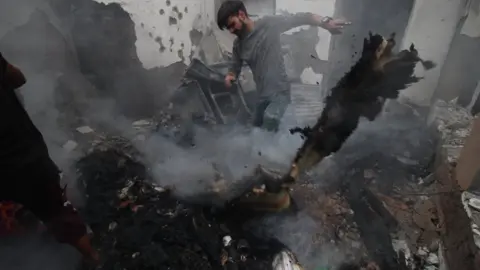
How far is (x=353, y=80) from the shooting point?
3.60m

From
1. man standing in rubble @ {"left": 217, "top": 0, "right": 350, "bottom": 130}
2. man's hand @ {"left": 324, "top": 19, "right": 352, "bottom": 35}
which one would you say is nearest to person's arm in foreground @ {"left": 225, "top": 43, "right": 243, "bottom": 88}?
man standing in rubble @ {"left": 217, "top": 0, "right": 350, "bottom": 130}

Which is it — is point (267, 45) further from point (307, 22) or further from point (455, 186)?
point (455, 186)

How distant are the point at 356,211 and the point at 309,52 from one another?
87.0 inches

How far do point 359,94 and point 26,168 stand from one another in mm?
2627

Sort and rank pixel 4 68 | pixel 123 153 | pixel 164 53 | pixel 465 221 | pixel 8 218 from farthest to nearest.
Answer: pixel 164 53
pixel 123 153
pixel 8 218
pixel 465 221
pixel 4 68

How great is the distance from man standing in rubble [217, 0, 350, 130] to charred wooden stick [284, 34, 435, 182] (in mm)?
612

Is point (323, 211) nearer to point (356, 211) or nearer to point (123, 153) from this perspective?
point (356, 211)

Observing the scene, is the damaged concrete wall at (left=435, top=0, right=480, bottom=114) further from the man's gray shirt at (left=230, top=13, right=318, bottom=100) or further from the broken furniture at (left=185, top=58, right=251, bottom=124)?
the broken furniture at (left=185, top=58, right=251, bottom=124)

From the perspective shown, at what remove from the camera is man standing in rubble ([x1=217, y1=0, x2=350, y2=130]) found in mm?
4234

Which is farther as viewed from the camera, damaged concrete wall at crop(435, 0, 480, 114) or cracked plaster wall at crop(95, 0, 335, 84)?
cracked plaster wall at crop(95, 0, 335, 84)

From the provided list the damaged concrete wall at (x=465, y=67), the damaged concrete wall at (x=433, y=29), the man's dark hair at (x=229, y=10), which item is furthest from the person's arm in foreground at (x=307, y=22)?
the damaged concrete wall at (x=465, y=67)

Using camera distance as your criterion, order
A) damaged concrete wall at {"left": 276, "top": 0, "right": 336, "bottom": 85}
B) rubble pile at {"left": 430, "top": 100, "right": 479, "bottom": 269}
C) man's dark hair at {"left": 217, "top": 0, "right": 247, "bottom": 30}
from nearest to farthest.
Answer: rubble pile at {"left": 430, "top": 100, "right": 479, "bottom": 269}, man's dark hair at {"left": 217, "top": 0, "right": 247, "bottom": 30}, damaged concrete wall at {"left": 276, "top": 0, "right": 336, "bottom": 85}

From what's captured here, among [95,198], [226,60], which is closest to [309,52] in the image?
[226,60]

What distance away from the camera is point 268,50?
4336 mm
